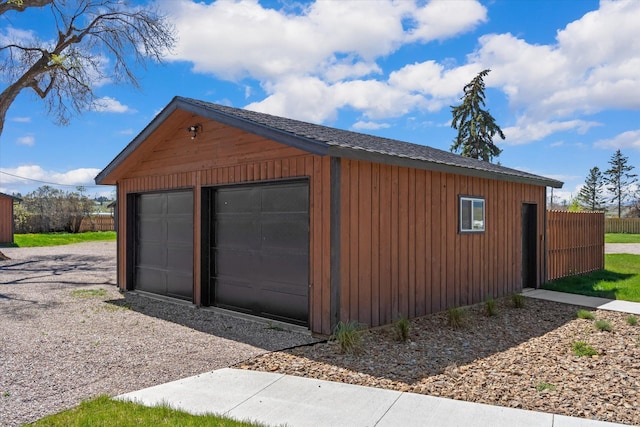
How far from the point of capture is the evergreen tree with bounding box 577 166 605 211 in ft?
162

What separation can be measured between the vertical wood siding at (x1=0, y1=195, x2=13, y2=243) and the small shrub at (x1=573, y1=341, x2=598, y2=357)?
28340 millimetres

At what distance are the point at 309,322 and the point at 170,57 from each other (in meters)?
16.2

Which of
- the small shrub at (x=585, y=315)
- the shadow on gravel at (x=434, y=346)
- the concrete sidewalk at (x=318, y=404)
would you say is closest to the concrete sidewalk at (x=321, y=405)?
the concrete sidewalk at (x=318, y=404)

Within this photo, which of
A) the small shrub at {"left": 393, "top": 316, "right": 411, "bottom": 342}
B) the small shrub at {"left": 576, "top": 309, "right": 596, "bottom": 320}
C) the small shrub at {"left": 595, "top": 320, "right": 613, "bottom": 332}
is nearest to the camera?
the small shrub at {"left": 393, "top": 316, "right": 411, "bottom": 342}

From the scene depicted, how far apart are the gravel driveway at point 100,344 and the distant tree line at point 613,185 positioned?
166 ft

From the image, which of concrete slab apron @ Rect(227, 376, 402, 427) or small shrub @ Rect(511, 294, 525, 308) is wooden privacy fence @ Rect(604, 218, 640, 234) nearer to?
small shrub @ Rect(511, 294, 525, 308)

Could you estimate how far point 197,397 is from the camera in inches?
152

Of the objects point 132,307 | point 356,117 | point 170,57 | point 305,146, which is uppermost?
point 170,57

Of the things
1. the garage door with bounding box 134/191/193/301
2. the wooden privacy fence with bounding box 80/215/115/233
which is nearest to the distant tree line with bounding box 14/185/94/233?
the wooden privacy fence with bounding box 80/215/115/233

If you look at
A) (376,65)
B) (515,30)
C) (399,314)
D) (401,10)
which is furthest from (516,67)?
(399,314)

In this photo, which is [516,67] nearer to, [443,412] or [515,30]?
[515,30]

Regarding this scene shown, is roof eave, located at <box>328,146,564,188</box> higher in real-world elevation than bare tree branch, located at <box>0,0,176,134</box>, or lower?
lower

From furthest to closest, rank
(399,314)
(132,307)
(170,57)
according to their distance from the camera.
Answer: (170,57), (132,307), (399,314)

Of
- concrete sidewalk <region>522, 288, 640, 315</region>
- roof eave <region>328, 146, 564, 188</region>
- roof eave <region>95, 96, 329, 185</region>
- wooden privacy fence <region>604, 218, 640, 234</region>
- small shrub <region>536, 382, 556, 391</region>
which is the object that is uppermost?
roof eave <region>95, 96, 329, 185</region>
